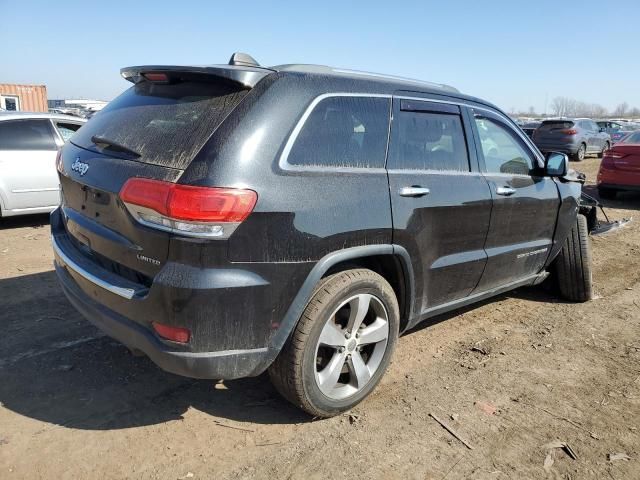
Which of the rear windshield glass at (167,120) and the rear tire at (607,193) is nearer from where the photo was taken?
the rear windshield glass at (167,120)

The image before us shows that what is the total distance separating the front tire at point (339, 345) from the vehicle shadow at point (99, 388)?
0.27 m

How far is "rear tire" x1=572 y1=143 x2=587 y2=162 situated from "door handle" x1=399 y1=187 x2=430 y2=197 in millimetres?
19556

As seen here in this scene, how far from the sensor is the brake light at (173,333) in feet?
7.68

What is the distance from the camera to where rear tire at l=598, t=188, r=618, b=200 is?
11198 mm

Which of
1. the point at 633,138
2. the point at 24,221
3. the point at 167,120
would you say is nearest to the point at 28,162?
the point at 24,221

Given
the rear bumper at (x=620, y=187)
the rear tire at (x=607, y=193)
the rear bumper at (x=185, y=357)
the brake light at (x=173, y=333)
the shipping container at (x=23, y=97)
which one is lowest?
the shipping container at (x=23, y=97)

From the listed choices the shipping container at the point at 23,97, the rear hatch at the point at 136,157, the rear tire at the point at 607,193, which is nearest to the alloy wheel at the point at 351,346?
the rear hatch at the point at 136,157

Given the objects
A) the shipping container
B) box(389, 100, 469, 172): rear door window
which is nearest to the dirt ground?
box(389, 100, 469, 172): rear door window

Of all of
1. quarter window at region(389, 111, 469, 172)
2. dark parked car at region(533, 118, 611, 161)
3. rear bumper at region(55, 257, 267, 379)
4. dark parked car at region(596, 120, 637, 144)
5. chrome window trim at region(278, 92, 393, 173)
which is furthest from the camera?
dark parked car at region(596, 120, 637, 144)

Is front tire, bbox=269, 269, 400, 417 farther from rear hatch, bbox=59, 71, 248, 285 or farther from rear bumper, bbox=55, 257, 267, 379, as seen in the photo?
rear hatch, bbox=59, 71, 248, 285

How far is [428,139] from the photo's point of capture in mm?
3322

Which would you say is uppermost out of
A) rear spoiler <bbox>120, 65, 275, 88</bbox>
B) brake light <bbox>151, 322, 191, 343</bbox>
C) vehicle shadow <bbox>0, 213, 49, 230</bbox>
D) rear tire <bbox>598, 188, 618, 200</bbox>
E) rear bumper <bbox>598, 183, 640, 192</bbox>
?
rear spoiler <bbox>120, 65, 275, 88</bbox>

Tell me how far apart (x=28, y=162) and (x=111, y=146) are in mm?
4900

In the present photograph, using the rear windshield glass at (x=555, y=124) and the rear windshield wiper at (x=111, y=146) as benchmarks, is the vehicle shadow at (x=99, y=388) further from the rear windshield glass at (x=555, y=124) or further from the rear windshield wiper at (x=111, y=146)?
the rear windshield glass at (x=555, y=124)
